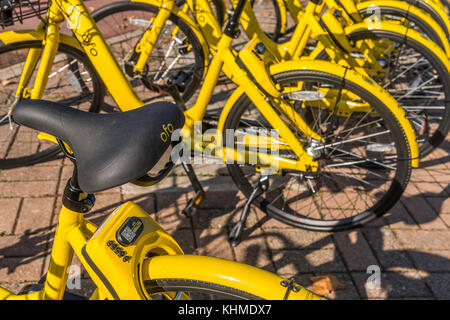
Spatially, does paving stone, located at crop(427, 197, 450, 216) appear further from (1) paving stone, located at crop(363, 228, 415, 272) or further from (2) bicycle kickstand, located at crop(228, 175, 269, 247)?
(2) bicycle kickstand, located at crop(228, 175, 269, 247)

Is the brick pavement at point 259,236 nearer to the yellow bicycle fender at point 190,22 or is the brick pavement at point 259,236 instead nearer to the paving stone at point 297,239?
the paving stone at point 297,239

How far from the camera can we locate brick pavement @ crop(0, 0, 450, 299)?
9.43ft

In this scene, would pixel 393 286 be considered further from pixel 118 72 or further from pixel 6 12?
pixel 6 12

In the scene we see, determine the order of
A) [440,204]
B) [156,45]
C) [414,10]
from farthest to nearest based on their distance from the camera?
1. [156,45]
2. [414,10]
3. [440,204]

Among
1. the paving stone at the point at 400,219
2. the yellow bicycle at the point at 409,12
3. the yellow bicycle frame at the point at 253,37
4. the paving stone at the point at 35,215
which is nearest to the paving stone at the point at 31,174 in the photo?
the paving stone at the point at 35,215

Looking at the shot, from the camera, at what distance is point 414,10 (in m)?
4.00

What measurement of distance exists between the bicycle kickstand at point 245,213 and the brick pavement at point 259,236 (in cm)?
6

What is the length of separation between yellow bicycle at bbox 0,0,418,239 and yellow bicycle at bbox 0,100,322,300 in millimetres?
1355

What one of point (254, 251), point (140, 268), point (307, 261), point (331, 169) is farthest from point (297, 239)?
point (140, 268)

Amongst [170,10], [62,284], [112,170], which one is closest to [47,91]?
[170,10]

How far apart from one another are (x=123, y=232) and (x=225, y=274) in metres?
0.39

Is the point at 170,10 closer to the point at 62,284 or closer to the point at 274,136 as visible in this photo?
the point at 274,136

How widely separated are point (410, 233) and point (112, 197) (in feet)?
6.99

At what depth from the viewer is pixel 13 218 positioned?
123 inches
